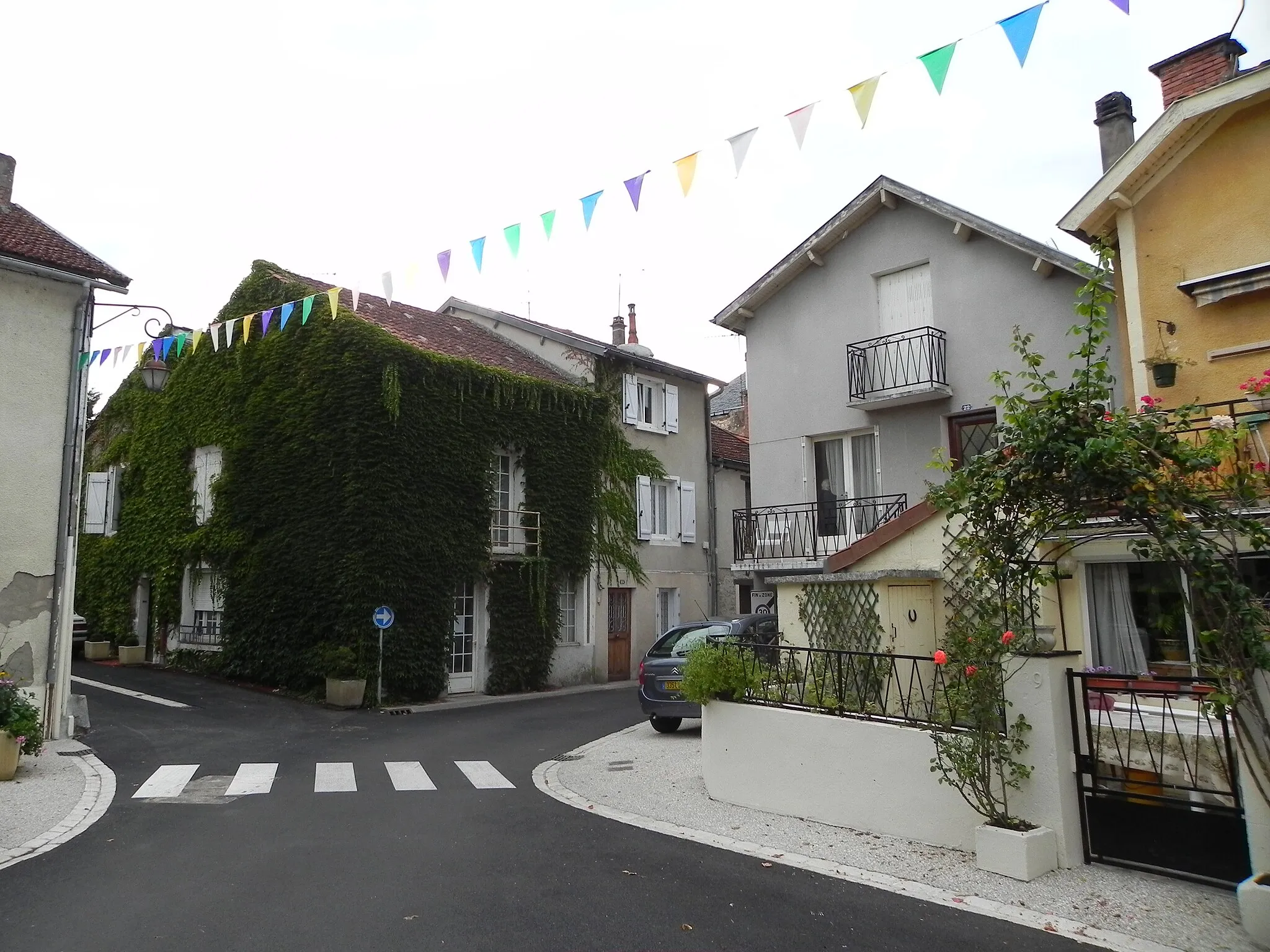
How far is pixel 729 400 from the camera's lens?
3491 cm

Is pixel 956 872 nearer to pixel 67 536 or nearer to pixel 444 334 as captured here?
pixel 67 536

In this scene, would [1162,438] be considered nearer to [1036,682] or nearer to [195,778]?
[1036,682]

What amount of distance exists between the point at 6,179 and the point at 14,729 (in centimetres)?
798

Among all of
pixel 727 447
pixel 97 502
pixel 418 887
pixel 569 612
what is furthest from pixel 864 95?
pixel 97 502

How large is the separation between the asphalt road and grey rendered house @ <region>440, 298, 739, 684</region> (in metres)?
11.4

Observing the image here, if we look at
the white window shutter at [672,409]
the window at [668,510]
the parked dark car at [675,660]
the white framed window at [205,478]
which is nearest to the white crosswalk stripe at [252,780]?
the parked dark car at [675,660]

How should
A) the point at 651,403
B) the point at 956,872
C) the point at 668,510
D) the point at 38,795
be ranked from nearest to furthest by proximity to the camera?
1. the point at 956,872
2. the point at 38,795
3. the point at 651,403
4. the point at 668,510

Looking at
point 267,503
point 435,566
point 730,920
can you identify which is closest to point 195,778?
point 730,920

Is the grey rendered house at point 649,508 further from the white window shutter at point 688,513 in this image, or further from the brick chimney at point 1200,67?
the brick chimney at point 1200,67

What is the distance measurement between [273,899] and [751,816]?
3920mm

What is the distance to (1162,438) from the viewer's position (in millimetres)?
5699

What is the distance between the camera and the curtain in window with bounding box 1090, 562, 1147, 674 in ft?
37.1

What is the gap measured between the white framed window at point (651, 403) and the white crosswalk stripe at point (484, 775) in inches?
476

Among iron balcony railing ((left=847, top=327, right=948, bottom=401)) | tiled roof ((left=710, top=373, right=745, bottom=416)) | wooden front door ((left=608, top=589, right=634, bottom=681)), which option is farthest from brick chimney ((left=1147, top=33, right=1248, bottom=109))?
tiled roof ((left=710, top=373, right=745, bottom=416))
